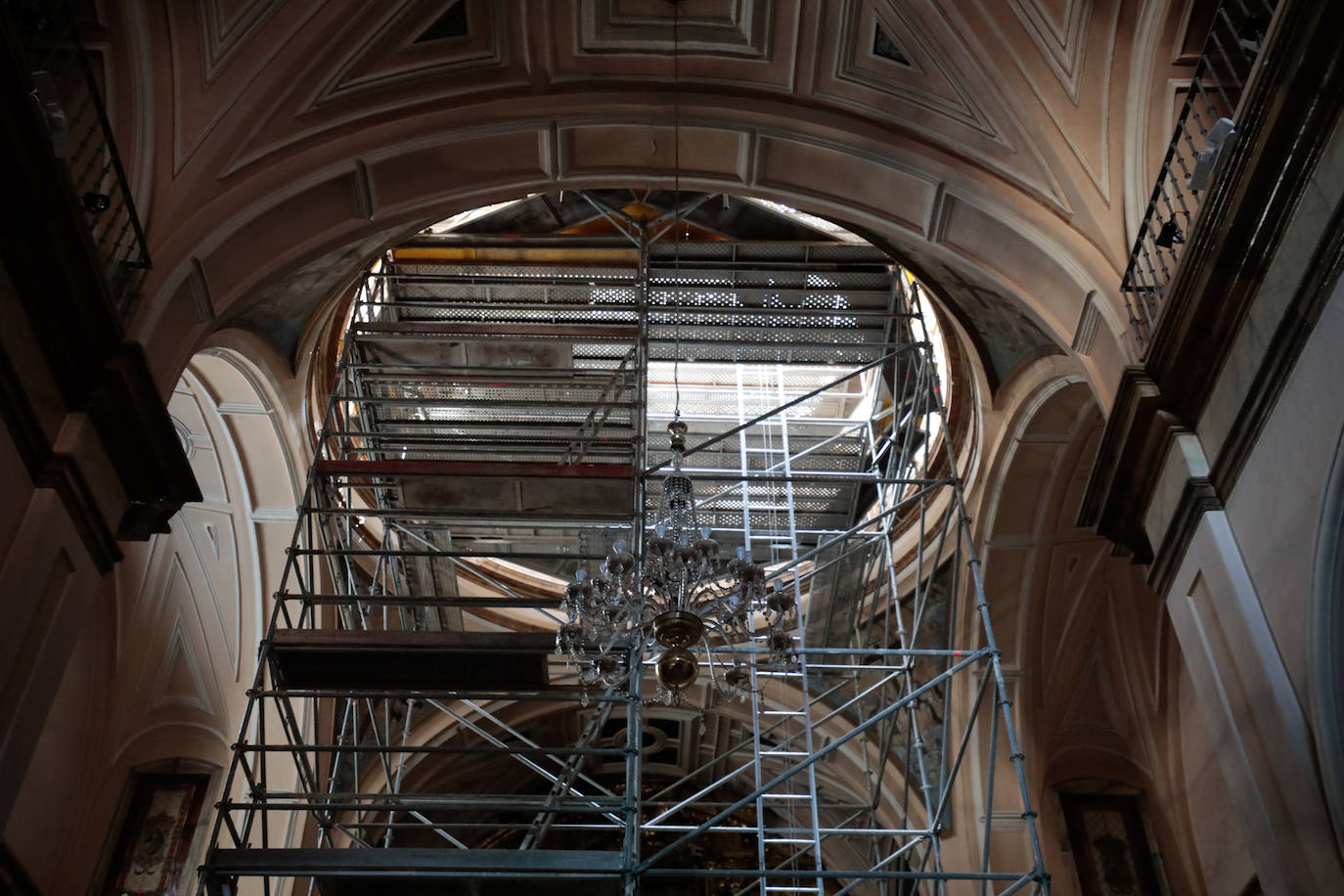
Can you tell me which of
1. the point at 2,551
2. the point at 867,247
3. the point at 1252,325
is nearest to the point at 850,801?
the point at 867,247

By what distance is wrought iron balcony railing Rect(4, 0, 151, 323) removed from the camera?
4664 mm

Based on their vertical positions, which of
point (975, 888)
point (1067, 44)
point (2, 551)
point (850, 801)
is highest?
point (1067, 44)

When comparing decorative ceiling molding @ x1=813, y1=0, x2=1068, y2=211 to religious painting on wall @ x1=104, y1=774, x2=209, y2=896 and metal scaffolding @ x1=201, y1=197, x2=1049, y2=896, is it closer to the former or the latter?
metal scaffolding @ x1=201, y1=197, x2=1049, y2=896

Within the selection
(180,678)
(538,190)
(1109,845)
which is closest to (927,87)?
(538,190)

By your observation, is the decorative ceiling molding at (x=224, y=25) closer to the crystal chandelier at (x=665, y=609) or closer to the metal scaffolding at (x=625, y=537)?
the metal scaffolding at (x=625, y=537)

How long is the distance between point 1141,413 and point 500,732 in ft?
25.6

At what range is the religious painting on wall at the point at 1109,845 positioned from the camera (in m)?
9.09

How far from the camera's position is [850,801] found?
11.6 m

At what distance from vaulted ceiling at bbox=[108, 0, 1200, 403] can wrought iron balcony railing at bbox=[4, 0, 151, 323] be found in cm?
15

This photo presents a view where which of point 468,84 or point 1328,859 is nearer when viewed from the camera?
point 1328,859

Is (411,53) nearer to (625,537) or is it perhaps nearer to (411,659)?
(411,659)

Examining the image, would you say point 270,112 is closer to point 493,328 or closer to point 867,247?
point 493,328

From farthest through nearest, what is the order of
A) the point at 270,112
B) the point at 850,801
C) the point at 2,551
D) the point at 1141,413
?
the point at 850,801 < the point at 270,112 < the point at 1141,413 < the point at 2,551

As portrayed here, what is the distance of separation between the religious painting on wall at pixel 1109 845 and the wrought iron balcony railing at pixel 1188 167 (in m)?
5.20
